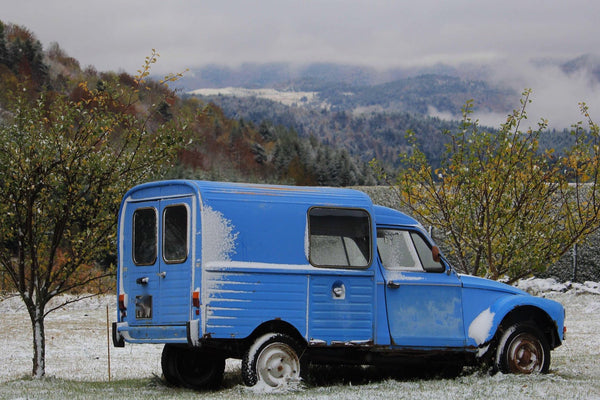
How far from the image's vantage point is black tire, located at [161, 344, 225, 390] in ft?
39.8

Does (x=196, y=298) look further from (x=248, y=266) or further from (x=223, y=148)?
(x=223, y=148)

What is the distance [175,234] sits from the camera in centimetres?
1089

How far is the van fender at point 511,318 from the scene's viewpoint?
482 inches

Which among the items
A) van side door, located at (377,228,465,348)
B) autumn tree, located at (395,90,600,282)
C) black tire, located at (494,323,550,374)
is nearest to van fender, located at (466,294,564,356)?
black tire, located at (494,323,550,374)

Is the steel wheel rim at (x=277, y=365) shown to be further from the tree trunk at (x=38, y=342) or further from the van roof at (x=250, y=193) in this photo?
the tree trunk at (x=38, y=342)

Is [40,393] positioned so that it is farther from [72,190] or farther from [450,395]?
[450,395]

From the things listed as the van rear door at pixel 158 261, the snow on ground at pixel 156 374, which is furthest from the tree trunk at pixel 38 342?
the van rear door at pixel 158 261

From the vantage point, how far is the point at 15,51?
345 ft

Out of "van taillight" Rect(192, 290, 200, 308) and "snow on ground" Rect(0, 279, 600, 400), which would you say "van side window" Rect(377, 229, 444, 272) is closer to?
"snow on ground" Rect(0, 279, 600, 400)

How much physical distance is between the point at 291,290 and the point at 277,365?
3.17 feet

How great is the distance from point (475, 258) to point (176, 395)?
9105 mm

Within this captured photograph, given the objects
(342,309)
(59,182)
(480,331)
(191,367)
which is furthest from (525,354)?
(59,182)

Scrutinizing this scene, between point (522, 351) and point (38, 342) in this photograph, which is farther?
point (38, 342)

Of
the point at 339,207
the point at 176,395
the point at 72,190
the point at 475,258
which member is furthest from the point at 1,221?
the point at 475,258
